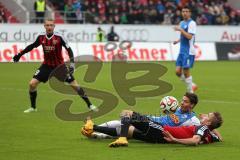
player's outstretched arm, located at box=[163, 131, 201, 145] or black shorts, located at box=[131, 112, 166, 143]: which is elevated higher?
black shorts, located at box=[131, 112, 166, 143]

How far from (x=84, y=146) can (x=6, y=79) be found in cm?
1499

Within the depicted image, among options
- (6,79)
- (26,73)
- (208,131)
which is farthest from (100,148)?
(26,73)

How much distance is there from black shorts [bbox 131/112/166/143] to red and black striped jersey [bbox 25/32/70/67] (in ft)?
17.4

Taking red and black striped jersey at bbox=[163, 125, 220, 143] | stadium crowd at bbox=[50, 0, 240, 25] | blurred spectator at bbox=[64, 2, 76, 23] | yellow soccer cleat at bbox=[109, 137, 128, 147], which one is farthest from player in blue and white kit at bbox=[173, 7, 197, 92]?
blurred spectator at bbox=[64, 2, 76, 23]

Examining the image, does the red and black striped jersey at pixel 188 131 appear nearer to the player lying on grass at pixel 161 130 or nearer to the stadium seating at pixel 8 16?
the player lying on grass at pixel 161 130

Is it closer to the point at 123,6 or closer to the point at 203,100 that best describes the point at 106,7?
the point at 123,6

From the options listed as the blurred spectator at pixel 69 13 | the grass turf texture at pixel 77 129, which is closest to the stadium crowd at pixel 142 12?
the blurred spectator at pixel 69 13

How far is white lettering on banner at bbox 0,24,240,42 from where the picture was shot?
40312 mm

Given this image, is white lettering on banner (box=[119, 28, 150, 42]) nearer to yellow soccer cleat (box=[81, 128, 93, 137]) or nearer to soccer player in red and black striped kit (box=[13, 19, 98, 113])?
soccer player in red and black striped kit (box=[13, 19, 98, 113])

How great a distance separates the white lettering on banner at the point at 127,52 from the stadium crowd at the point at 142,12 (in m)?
6.31

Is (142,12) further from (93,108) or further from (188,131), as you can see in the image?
(188,131)

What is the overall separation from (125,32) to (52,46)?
28.2 meters

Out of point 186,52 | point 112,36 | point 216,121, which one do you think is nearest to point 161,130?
point 216,121

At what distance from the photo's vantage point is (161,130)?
40.2 feet
